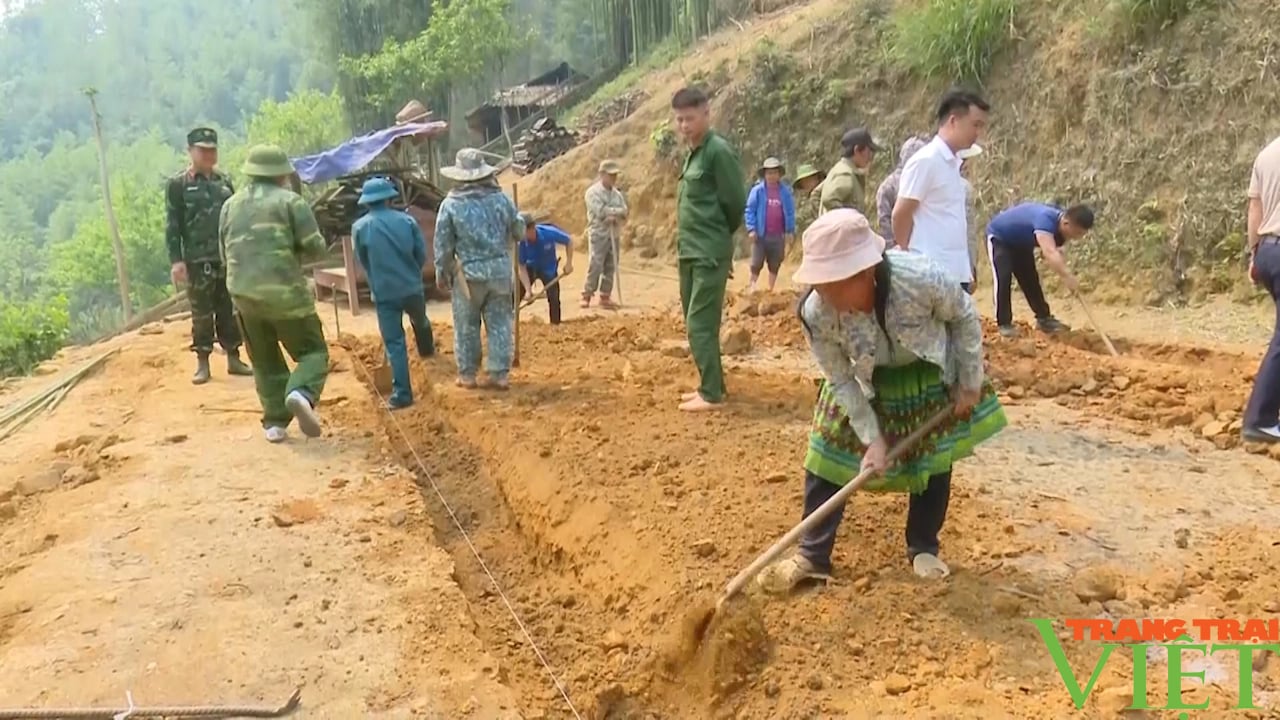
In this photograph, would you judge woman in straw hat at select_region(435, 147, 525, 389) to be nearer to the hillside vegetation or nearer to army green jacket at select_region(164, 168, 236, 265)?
army green jacket at select_region(164, 168, 236, 265)

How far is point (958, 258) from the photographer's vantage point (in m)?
5.23

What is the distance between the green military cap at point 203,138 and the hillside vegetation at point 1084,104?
8164 mm

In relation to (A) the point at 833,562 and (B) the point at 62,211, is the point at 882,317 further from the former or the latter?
(B) the point at 62,211

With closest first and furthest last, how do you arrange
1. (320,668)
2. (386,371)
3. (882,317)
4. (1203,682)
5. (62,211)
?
(1203,682), (882,317), (320,668), (386,371), (62,211)

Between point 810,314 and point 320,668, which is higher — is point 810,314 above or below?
above

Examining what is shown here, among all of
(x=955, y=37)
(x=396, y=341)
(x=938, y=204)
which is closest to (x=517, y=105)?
(x=955, y=37)

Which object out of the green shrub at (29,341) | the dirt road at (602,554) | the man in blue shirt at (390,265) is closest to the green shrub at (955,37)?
the dirt road at (602,554)

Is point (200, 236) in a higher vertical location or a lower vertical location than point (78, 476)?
higher

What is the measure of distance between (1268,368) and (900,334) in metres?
2.87

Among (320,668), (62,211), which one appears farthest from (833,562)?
(62,211)

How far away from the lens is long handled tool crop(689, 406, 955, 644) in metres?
3.26

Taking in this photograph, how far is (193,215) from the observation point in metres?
7.51

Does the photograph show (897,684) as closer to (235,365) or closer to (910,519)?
(910,519)

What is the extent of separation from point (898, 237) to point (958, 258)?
373 mm
